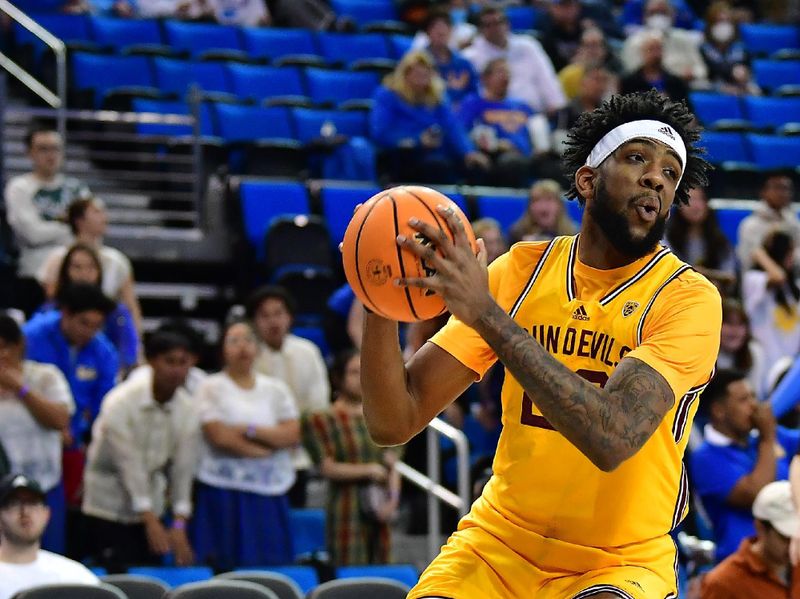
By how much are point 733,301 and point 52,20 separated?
666 cm

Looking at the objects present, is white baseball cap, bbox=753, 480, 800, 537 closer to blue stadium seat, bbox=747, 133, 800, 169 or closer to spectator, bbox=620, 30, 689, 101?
spectator, bbox=620, 30, 689, 101

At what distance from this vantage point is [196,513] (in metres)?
7.71

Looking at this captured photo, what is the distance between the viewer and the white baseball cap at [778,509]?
6453 mm

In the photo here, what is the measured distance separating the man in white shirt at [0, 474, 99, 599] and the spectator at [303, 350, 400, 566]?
1680 mm

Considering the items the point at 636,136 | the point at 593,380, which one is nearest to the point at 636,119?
the point at 636,136

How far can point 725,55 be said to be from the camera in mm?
15453

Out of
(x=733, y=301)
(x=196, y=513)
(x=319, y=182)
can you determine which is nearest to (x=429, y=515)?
(x=196, y=513)

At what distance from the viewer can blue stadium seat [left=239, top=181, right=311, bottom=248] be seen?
10594 millimetres

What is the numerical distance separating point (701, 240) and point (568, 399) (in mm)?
7078

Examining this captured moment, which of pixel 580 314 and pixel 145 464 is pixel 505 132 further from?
pixel 580 314

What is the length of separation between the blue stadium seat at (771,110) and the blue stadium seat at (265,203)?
5.75 meters

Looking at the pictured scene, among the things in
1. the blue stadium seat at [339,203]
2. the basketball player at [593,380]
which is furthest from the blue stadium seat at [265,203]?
the basketball player at [593,380]

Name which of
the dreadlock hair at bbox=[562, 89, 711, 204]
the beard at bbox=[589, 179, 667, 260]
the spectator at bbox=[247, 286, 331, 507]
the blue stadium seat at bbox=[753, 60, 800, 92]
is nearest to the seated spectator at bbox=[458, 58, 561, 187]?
the spectator at bbox=[247, 286, 331, 507]

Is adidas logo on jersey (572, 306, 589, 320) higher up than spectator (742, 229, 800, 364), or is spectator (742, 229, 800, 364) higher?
adidas logo on jersey (572, 306, 589, 320)
